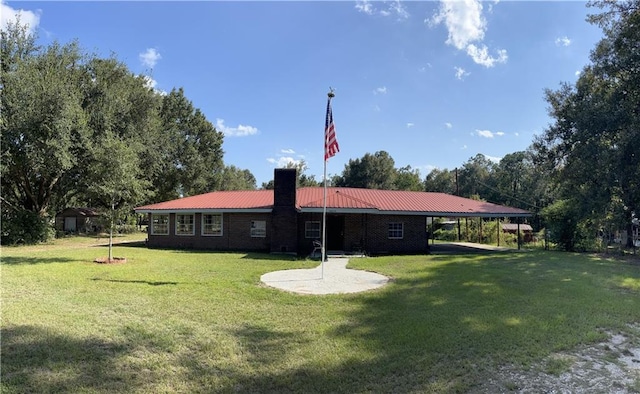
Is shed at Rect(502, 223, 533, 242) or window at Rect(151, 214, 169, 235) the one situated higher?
window at Rect(151, 214, 169, 235)

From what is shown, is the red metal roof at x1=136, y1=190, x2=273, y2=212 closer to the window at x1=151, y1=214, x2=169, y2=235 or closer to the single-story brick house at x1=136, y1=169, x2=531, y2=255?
the single-story brick house at x1=136, y1=169, x2=531, y2=255

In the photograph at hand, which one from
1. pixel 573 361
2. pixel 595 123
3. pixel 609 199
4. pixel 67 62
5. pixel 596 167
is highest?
pixel 67 62

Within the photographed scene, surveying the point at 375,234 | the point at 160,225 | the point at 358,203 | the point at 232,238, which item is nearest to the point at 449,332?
the point at 358,203

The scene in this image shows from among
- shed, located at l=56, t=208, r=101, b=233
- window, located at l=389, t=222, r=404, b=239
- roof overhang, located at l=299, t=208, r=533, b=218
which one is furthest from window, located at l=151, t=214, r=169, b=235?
shed, located at l=56, t=208, r=101, b=233

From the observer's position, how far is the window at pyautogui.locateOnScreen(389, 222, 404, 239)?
20562 mm

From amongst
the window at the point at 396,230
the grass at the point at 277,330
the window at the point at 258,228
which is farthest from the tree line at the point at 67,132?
the window at the point at 396,230

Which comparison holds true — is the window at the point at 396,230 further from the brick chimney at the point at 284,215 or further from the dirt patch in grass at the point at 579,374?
the dirt patch in grass at the point at 579,374

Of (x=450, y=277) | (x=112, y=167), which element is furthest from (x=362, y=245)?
(x=112, y=167)

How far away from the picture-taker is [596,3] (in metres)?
19.4

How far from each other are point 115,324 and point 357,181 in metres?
47.7

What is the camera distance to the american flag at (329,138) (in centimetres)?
1162

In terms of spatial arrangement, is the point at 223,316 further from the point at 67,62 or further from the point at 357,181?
the point at 357,181

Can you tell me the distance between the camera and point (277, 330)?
6.43m

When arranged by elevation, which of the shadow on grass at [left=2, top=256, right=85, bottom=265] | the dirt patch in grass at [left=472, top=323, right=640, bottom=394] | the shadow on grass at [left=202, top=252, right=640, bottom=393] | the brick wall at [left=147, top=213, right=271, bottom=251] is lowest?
the dirt patch in grass at [left=472, top=323, right=640, bottom=394]
